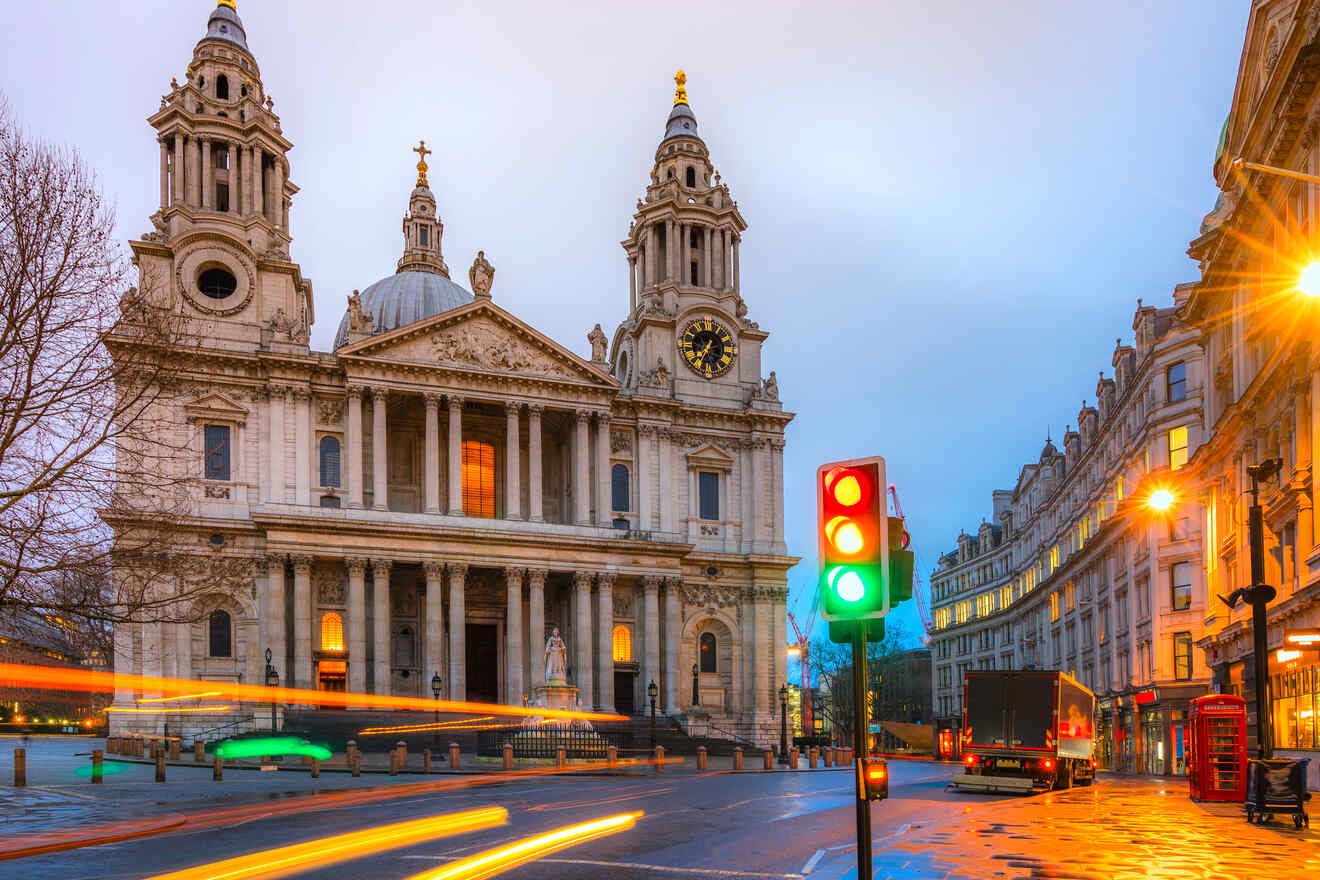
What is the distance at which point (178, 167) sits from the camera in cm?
6100

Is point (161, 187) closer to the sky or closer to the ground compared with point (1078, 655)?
closer to the sky

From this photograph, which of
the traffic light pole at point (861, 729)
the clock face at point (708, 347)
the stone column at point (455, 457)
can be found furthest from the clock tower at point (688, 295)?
the traffic light pole at point (861, 729)

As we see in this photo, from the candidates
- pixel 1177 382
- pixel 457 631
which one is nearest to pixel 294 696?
pixel 457 631

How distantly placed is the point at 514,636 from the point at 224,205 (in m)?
26.6

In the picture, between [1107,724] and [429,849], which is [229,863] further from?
[1107,724]

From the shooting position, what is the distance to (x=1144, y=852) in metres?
16.6

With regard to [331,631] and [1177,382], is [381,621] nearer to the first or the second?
[331,631]

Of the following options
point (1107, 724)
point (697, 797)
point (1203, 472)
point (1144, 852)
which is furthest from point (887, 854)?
point (1107, 724)

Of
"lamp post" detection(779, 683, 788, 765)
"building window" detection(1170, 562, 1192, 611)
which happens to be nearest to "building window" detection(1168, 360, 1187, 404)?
"building window" detection(1170, 562, 1192, 611)

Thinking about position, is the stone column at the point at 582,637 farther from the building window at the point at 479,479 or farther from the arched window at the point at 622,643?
the building window at the point at 479,479

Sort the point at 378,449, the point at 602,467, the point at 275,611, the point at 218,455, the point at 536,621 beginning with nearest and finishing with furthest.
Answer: the point at 275,611 → the point at 218,455 → the point at 378,449 → the point at 536,621 → the point at 602,467

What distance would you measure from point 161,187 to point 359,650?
25732 millimetres

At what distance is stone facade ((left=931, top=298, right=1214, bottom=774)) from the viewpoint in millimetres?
52844

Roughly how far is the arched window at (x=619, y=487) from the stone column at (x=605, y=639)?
5.42 metres
